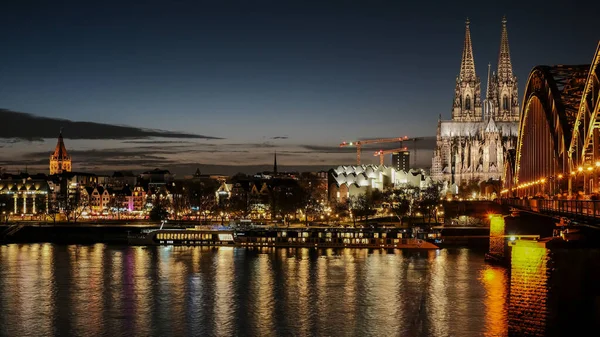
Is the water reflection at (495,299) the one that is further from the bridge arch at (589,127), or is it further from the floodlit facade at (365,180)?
the floodlit facade at (365,180)

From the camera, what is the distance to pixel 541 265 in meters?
36.6

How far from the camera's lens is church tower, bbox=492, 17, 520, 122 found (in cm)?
15300

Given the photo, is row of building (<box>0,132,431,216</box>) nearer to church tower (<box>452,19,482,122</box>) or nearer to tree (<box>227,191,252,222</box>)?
tree (<box>227,191,252,222</box>)

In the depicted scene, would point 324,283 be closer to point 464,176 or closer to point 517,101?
point 464,176

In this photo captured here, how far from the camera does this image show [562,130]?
3769 centimetres

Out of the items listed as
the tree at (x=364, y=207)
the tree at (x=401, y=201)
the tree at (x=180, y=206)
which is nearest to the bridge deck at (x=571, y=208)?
the tree at (x=401, y=201)

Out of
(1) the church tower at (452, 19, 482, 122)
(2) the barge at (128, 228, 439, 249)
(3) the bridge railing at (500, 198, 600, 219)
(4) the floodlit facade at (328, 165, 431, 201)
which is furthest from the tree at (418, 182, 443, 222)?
(3) the bridge railing at (500, 198, 600, 219)

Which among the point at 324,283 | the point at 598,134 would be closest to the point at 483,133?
the point at 324,283

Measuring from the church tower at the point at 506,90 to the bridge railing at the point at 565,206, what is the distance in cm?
10809

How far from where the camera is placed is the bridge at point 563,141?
3111cm

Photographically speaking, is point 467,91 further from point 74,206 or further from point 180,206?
point 74,206

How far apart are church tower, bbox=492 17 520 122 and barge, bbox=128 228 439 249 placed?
8852 centimetres

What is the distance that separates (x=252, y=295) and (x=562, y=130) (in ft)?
57.1

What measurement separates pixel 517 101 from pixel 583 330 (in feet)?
427
